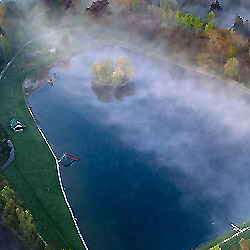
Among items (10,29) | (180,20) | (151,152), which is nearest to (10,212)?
(151,152)

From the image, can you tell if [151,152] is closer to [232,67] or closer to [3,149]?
[3,149]

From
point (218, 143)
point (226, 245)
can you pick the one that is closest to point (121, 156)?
point (218, 143)

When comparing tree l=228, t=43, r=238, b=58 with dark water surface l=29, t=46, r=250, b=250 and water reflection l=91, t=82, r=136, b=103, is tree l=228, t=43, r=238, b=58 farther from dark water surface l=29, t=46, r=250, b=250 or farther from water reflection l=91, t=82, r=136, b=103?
water reflection l=91, t=82, r=136, b=103

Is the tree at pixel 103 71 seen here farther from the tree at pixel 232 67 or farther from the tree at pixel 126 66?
the tree at pixel 232 67

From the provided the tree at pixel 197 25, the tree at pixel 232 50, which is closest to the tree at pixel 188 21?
the tree at pixel 197 25

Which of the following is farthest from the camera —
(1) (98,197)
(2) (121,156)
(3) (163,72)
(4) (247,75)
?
(3) (163,72)

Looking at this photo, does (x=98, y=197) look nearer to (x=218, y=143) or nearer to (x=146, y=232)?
(x=146, y=232)
